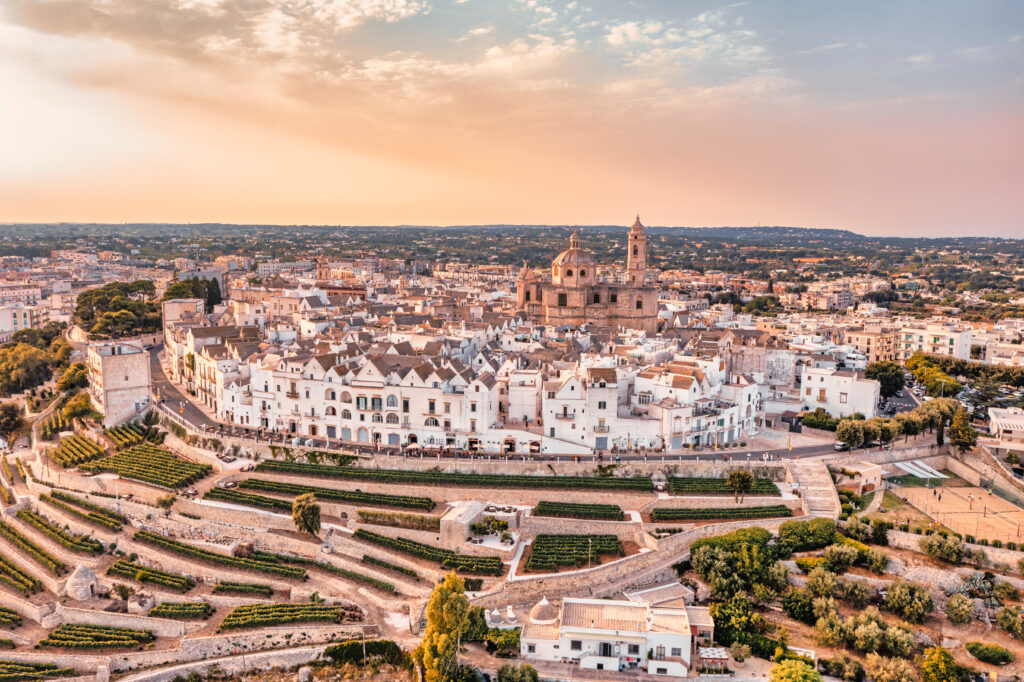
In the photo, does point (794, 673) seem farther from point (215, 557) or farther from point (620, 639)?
point (215, 557)

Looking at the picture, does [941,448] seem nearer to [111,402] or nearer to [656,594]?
[656,594]

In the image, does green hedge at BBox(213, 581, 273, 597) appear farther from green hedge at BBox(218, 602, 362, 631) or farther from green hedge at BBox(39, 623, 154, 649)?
green hedge at BBox(39, 623, 154, 649)

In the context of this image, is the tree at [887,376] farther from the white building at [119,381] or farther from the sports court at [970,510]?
the white building at [119,381]

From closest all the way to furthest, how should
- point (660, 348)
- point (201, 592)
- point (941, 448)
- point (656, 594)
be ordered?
point (656, 594) → point (201, 592) → point (941, 448) → point (660, 348)

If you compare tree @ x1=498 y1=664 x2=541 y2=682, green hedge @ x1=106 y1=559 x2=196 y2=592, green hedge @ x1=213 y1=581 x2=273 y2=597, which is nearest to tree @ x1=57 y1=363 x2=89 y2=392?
green hedge @ x1=106 y1=559 x2=196 y2=592

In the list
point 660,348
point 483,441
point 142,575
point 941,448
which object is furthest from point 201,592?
point 941,448

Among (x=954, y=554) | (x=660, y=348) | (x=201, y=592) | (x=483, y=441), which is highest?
(x=660, y=348)

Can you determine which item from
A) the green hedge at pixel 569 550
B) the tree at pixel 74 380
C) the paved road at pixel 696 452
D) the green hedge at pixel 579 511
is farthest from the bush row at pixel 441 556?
the tree at pixel 74 380
